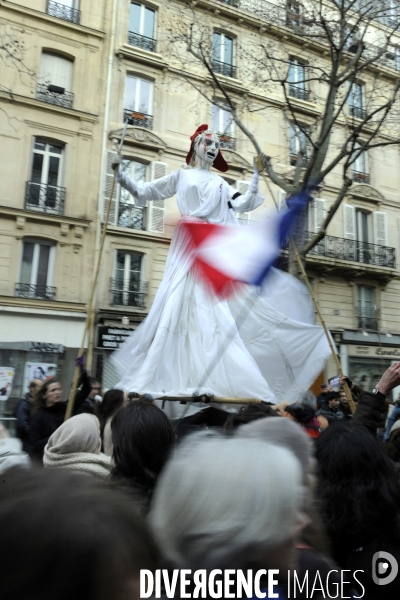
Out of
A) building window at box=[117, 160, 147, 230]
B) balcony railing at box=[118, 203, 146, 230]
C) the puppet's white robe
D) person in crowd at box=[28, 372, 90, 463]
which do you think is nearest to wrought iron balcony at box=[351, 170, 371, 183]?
building window at box=[117, 160, 147, 230]

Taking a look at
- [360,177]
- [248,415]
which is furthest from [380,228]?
[248,415]

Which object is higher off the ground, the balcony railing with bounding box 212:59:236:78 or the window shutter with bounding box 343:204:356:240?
the balcony railing with bounding box 212:59:236:78

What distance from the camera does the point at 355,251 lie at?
64.7ft

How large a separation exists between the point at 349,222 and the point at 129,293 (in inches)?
364

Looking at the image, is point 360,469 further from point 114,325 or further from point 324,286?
point 324,286

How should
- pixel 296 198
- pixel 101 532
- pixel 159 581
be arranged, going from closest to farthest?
1. pixel 101 532
2. pixel 159 581
3. pixel 296 198

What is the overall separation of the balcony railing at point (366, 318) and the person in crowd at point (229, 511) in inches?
754

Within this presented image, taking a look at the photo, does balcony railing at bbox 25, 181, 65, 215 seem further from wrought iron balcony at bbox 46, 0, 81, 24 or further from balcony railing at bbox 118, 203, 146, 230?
wrought iron balcony at bbox 46, 0, 81, 24

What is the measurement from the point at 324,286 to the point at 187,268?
15237mm

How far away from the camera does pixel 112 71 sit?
16.7m

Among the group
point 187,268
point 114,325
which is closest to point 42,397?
point 187,268

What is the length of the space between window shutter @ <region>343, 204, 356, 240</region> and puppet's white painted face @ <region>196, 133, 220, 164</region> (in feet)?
51.4

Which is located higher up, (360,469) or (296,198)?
(296,198)

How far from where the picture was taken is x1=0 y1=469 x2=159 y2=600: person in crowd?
69 centimetres
